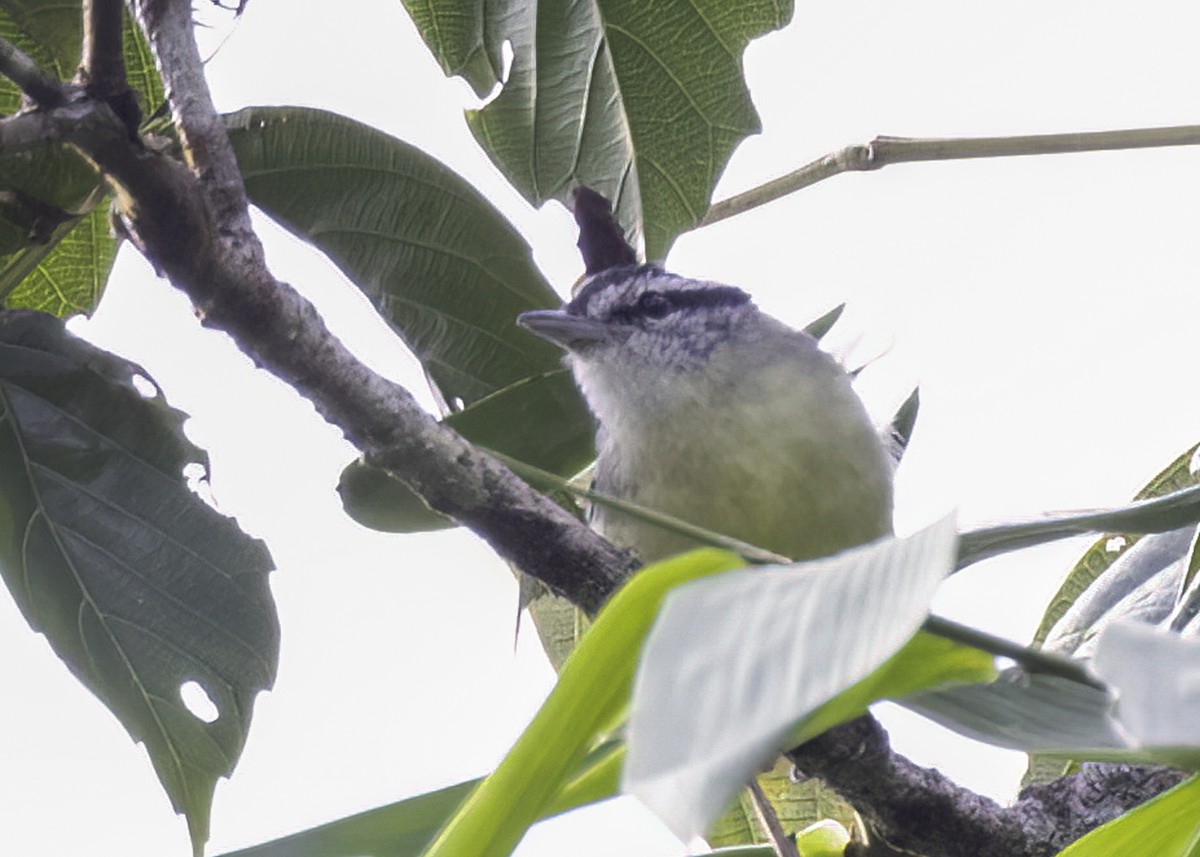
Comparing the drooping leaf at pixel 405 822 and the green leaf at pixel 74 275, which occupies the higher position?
the green leaf at pixel 74 275

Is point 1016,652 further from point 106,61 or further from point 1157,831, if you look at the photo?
point 106,61

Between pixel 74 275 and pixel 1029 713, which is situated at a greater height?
pixel 74 275

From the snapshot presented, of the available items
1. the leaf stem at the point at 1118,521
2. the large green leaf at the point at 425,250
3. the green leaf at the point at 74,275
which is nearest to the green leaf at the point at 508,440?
the large green leaf at the point at 425,250

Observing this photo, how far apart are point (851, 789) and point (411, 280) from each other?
0.77 m

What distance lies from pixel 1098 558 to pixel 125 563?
3.69 ft

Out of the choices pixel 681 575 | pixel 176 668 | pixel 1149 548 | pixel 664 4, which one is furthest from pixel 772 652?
pixel 664 4

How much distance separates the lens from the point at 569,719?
67 cm

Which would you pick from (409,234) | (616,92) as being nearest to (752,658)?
(409,234)

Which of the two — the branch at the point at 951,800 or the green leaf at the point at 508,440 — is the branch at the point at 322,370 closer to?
the green leaf at the point at 508,440

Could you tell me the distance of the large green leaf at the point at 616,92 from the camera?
1783 mm

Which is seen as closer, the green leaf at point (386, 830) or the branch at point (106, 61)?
the green leaf at point (386, 830)

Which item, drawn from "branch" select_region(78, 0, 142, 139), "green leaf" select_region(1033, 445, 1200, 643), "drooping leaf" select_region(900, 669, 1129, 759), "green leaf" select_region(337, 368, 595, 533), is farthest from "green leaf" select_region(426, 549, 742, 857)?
"green leaf" select_region(1033, 445, 1200, 643)

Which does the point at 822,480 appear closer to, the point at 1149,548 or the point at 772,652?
the point at 1149,548

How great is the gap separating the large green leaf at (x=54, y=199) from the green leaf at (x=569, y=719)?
77cm
